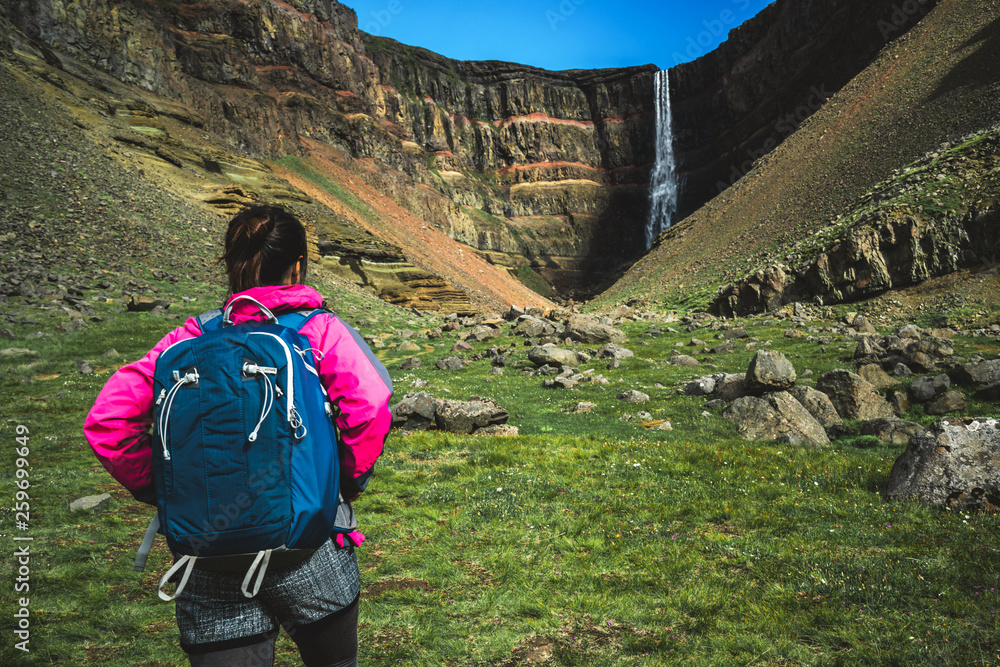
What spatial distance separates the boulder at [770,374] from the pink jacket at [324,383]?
1313 cm

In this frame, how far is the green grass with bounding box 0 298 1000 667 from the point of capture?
4457mm

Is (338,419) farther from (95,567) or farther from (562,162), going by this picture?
(562,162)

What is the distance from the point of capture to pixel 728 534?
641 centimetres

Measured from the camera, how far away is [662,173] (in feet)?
403

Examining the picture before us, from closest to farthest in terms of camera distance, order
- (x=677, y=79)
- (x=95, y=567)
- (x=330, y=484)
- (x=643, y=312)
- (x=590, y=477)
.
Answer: (x=330, y=484)
(x=95, y=567)
(x=590, y=477)
(x=643, y=312)
(x=677, y=79)

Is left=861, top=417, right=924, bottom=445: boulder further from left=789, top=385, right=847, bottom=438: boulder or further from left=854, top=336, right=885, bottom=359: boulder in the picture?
left=854, top=336, right=885, bottom=359: boulder

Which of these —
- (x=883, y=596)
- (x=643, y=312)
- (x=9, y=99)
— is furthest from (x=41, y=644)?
(x=9, y=99)

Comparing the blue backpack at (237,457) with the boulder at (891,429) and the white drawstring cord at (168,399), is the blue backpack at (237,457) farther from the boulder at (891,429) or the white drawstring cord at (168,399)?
the boulder at (891,429)

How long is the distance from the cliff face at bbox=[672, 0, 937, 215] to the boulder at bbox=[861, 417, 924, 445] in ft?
240

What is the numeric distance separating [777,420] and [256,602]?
12.1 meters

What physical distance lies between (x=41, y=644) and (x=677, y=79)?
481 feet

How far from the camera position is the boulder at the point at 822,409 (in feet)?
37.0

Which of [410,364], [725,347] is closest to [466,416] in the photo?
[410,364]

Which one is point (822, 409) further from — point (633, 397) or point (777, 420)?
point (633, 397)
